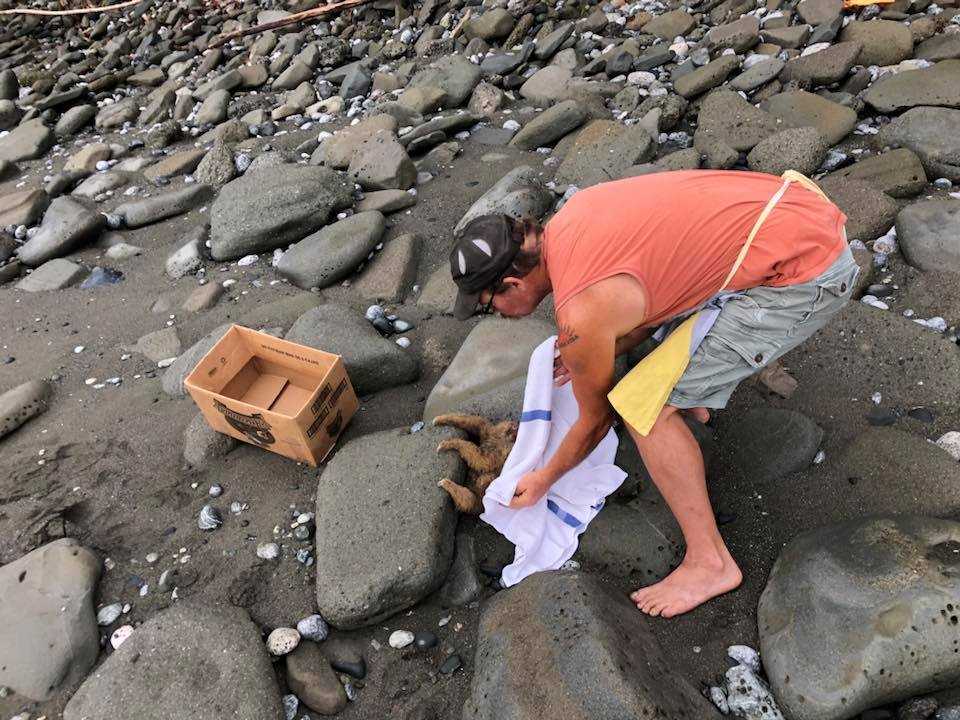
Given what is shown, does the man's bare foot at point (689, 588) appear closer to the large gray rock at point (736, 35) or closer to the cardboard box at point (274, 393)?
the cardboard box at point (274, 393)

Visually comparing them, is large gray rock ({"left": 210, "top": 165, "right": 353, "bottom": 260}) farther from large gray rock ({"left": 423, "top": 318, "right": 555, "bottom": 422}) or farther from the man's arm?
the man's arm

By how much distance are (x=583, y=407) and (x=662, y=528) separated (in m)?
0.65

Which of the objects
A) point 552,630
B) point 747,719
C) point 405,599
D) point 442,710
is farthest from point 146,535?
point 747,719

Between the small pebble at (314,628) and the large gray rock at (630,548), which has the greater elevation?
the large gray rock at (630,548)

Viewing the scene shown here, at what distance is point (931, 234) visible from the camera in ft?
10.5

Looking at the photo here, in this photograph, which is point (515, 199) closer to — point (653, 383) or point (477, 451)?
point (477, 451)

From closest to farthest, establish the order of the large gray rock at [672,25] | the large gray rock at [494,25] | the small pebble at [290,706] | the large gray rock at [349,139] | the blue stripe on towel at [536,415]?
the small pebble at [290,706] < the blue stripe on towel at [536,415] < the large gray rock at [349,139] < the large gray rock at [672,25] < the large gray rock at [494,25]

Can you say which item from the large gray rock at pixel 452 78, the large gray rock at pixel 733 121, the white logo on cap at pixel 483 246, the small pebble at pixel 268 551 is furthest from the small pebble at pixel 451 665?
the large gray rock at pixel 452 78

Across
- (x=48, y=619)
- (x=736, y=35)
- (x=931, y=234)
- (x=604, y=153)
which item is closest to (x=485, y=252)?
(x=48, y=619)

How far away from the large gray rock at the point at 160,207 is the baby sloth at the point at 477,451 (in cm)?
343

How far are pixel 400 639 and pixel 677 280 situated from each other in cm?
151

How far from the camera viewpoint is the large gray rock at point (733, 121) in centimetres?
421

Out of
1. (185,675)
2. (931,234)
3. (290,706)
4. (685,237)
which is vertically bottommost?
(290,706)

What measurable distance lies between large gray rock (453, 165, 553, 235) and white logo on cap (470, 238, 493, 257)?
1888mm
